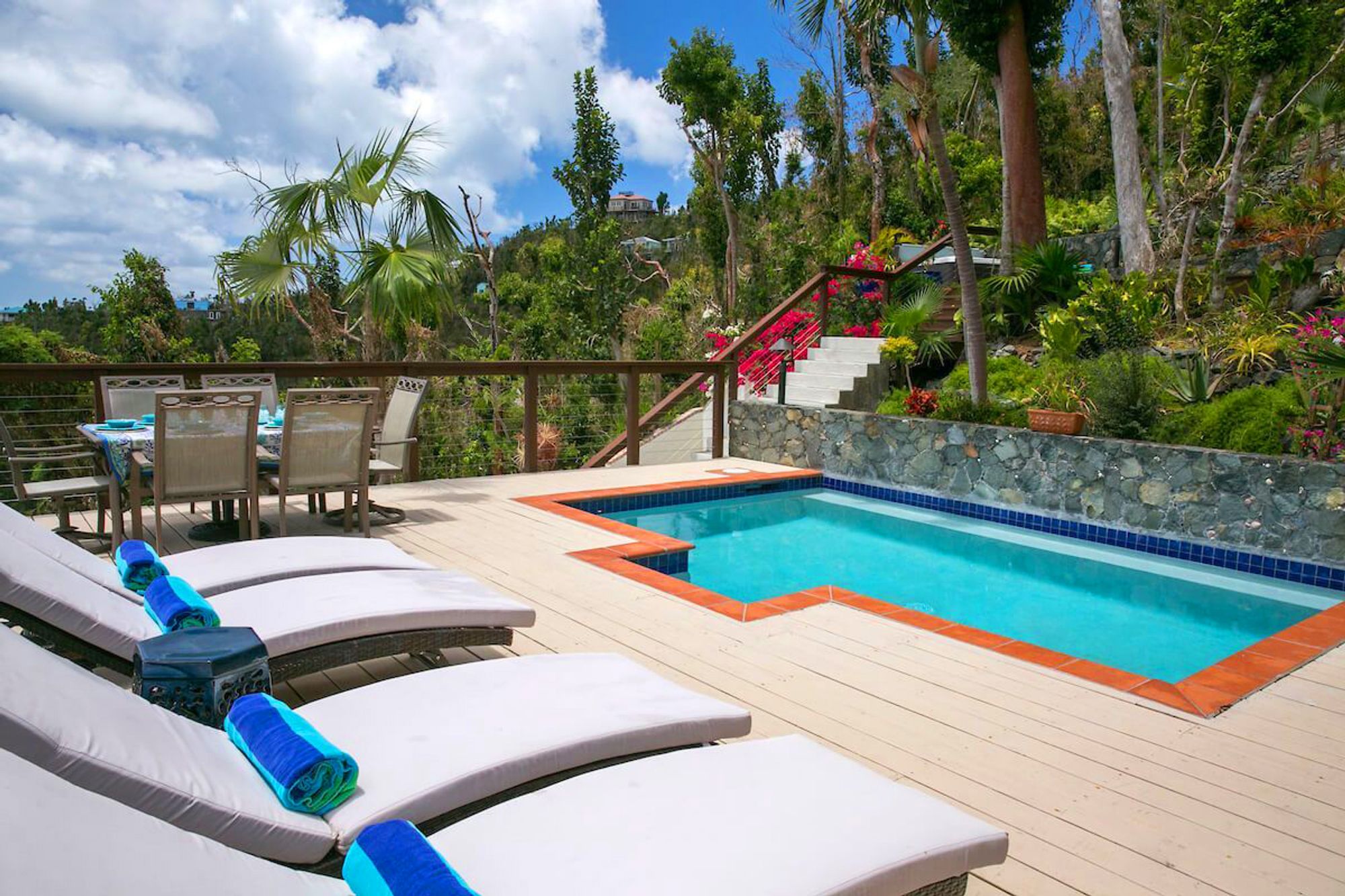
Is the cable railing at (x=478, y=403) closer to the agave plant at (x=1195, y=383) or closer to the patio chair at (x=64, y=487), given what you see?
the patio chair at (x=64, y=487)

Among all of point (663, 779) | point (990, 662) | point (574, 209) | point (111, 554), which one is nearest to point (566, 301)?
point (574, 209)

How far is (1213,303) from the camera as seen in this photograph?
8.84m

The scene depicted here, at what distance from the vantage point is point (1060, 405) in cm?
731

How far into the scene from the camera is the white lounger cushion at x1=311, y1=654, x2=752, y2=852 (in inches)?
67.9

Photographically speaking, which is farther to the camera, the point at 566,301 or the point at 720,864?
the point at 566,301

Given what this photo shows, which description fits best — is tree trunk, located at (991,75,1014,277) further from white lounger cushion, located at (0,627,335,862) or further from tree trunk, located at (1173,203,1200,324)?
white lounger cushion, located at (0,627,335,862)

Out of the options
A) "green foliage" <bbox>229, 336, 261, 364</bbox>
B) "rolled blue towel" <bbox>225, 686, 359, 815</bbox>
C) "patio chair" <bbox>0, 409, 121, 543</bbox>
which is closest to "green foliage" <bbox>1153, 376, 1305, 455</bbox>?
"rolled blue towel" <bbox>225, 686, 359, 815</bbox>

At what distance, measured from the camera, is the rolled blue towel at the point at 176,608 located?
249cm

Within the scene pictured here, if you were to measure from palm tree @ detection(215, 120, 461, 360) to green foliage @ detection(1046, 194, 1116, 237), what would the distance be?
28.0ft

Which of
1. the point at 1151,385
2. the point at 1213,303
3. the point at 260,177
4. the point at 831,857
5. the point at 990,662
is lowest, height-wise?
the point at 990,662

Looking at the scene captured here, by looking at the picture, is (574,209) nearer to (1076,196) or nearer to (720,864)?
(1076,196)

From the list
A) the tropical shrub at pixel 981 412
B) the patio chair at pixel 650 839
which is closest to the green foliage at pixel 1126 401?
the tropical shrub at pixel 981 412

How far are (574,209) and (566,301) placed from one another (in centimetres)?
319

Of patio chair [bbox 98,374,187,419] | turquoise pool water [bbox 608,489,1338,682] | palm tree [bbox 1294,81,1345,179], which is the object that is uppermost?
palm tree [bbox 1294,81,1345,179]
